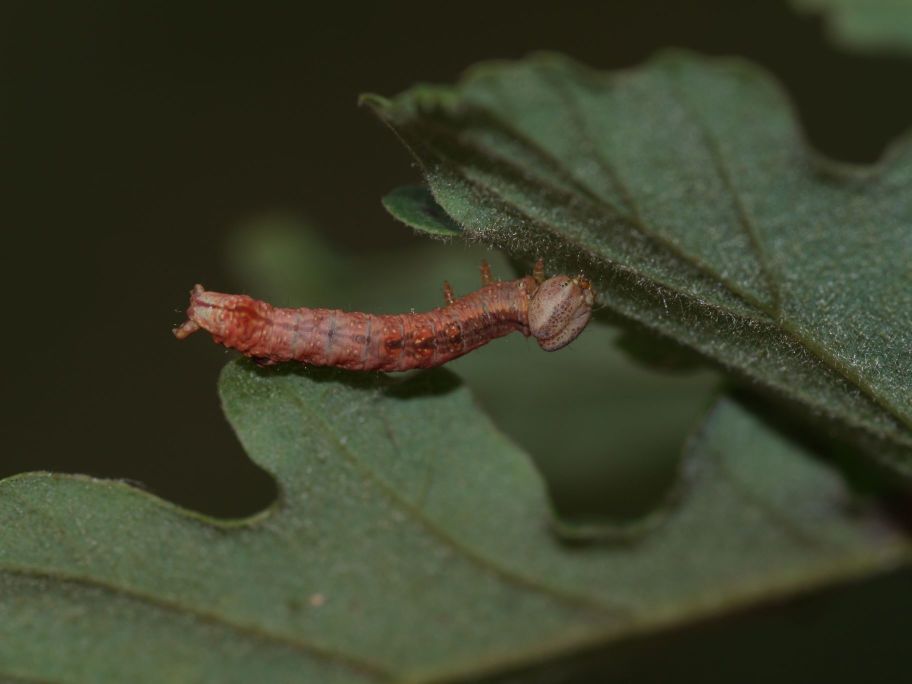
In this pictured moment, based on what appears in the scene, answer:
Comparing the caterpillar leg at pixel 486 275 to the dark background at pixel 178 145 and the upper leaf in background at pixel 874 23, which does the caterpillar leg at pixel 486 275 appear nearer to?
the upper leaf in background at pixel 874 23

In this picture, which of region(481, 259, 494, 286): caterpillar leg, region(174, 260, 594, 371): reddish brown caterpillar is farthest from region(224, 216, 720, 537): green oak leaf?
region(174, 260, 594, 371): reddish brown caterpillar

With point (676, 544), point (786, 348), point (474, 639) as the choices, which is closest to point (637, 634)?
point (676, 544)

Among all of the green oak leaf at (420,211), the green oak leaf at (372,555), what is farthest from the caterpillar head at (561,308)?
the green oak leaf at (420,211)

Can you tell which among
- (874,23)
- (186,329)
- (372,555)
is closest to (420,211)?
(186,329)

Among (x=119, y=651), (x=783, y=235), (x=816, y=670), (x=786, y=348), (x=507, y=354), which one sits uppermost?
(x=783, y=235)

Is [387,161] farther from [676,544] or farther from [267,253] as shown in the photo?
[676,544]

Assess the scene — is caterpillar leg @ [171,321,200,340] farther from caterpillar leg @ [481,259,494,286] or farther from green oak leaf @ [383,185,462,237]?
caterpillar leg @ [481,259,494,286]
